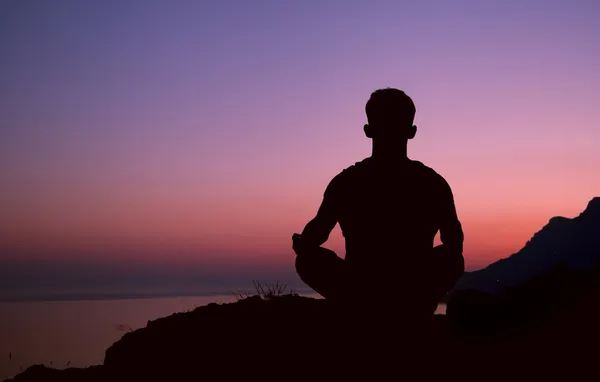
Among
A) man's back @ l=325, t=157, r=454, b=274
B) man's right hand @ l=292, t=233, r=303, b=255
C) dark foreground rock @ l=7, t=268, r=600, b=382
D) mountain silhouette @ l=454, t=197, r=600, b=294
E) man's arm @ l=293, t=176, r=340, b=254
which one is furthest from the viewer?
mountain silhouette @ l=454, t=197, r=600, b=294

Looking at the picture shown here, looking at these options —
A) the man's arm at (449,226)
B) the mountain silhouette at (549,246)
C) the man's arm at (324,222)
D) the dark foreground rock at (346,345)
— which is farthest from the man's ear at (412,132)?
the mountain silhouette at (549,246)

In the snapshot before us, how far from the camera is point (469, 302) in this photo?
18.4m

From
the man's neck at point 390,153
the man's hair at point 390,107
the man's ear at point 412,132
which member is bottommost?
the man's neck at point 390,153

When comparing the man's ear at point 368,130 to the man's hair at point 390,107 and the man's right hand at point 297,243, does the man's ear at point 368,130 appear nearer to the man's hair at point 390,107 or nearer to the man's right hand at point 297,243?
the man's hair at point 390,107

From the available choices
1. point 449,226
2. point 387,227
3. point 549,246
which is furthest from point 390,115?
point 549,246

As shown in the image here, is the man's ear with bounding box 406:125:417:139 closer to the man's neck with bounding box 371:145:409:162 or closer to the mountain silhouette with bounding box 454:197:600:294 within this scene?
the man's neck with bounding box 371:145:409:162

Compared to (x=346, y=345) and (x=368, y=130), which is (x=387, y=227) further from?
(x=346, y=345)

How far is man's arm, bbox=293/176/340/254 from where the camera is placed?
252 inches

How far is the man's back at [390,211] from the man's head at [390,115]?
27 centimetres

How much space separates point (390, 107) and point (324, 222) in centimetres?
126

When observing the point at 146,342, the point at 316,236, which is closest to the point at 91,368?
the point at 146,342

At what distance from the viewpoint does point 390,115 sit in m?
6.07

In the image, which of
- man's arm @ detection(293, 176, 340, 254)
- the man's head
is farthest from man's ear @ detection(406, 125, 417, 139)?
man's arm @ detection(293, 176, 340, 254)

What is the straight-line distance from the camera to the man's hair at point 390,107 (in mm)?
6066
